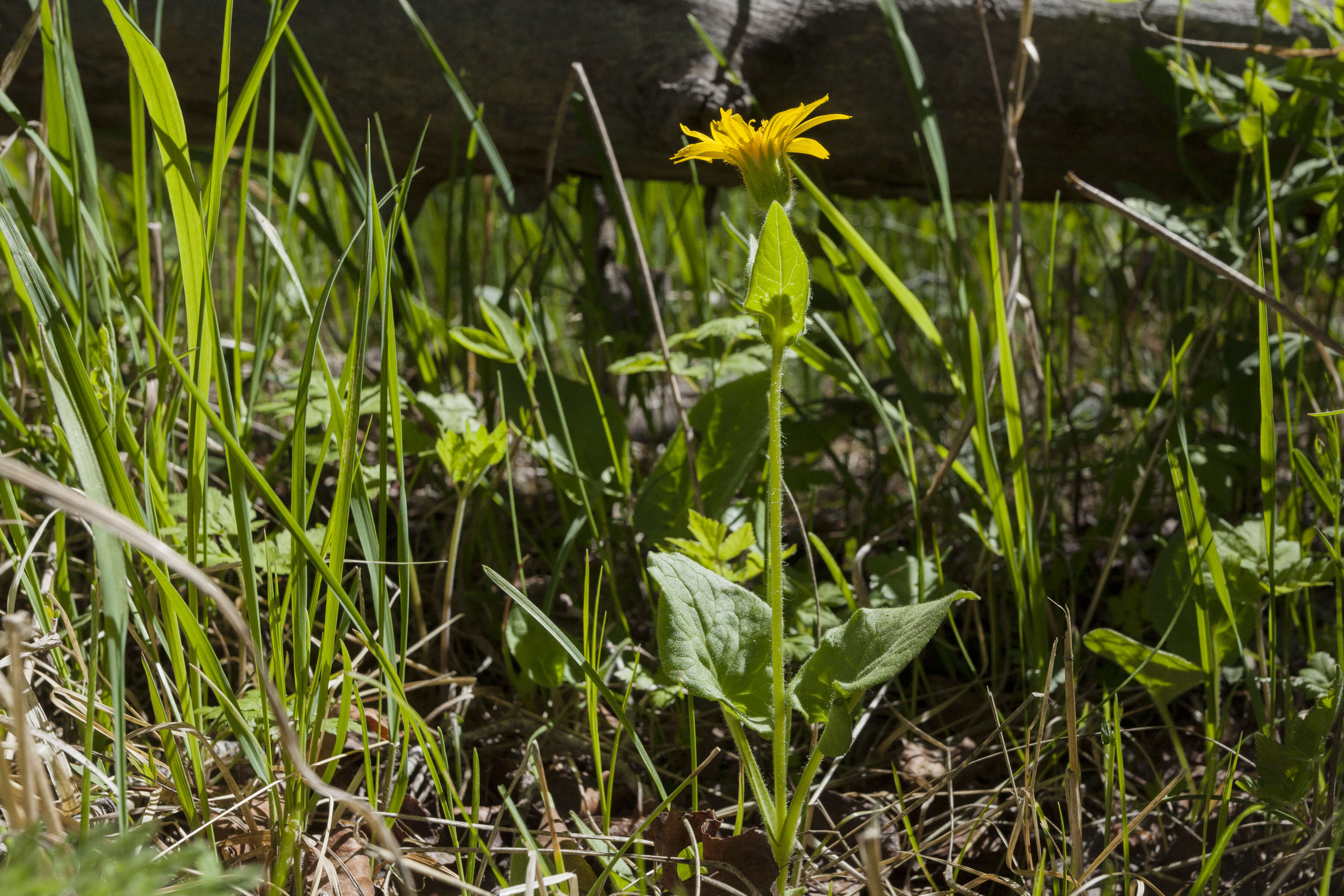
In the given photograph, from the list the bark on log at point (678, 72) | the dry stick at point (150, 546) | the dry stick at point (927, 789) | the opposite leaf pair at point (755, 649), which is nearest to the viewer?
the dry stick at point (150, 546)

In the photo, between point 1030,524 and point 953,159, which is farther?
point 953,159

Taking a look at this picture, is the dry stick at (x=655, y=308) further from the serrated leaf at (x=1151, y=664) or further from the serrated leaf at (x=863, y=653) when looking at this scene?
the serrated leaf at (x=1151, y=664)

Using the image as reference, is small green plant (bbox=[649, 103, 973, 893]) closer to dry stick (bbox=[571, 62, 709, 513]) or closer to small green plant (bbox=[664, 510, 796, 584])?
small green plant (bbox=[664, 510, 796, 584])

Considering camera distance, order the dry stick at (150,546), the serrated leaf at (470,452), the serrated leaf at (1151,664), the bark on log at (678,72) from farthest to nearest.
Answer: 1. the bark on log at (678,72)
2. the serrated leaf at (470,452)
3. the serrated leaf at (1151,664)
4. the dry stick at (150,546)

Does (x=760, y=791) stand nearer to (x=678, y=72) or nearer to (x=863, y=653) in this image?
(x=863, y=653)

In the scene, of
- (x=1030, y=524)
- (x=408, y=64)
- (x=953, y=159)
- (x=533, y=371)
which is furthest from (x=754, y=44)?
(x=1030, y=524)

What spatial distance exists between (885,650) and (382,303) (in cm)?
64

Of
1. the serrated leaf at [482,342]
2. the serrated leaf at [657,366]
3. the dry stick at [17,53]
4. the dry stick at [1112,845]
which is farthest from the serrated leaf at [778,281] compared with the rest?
the dry stick at [17,53]

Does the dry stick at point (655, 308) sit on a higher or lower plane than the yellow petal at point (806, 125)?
lower

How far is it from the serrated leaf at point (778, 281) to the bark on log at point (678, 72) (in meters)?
0.84

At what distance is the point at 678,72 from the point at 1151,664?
3.93 ft

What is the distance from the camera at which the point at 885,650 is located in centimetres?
91

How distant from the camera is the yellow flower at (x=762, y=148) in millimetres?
887

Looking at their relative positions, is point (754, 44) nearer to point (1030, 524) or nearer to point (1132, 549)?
point (1030, 524)
